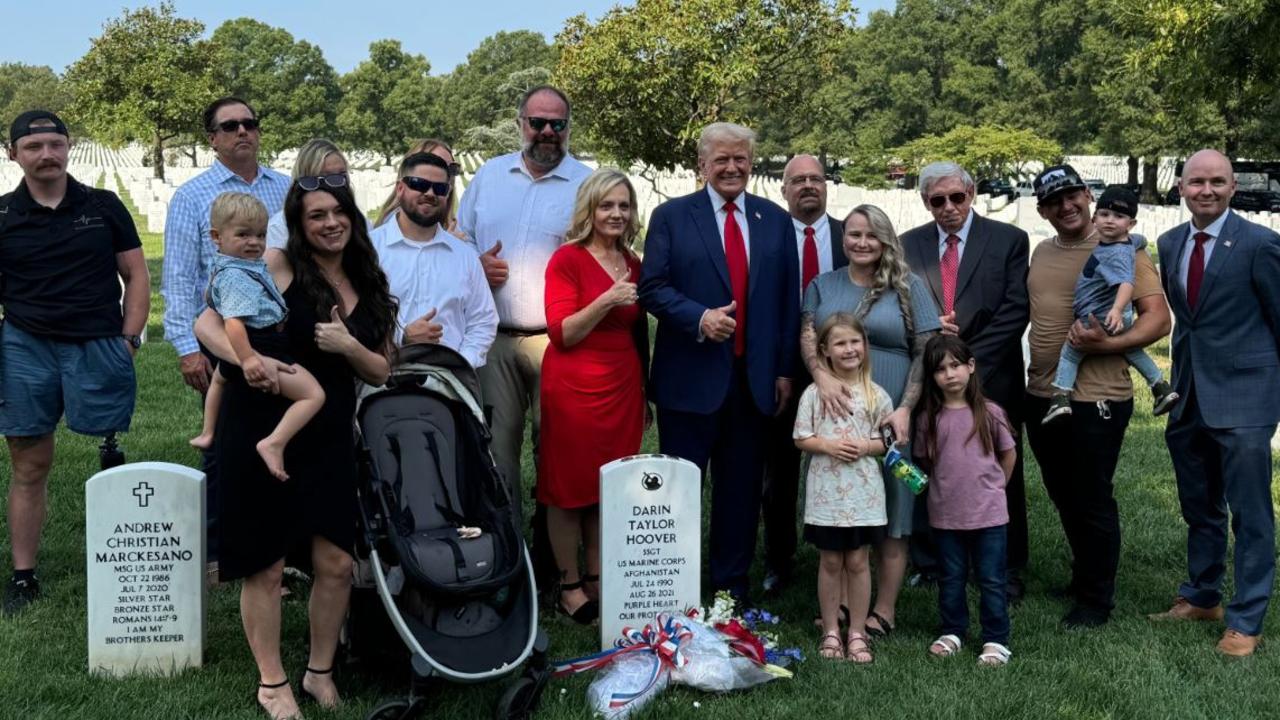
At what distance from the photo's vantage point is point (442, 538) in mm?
4738

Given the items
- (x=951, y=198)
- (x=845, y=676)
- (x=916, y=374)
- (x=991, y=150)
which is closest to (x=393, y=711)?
(x=845, y=676)

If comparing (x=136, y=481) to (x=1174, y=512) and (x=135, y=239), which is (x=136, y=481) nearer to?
(x=135, y=239)

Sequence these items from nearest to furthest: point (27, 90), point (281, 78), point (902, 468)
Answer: point (902, 468) < point (281, 78) < point (27, 90)

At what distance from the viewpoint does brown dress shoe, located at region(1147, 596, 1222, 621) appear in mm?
5961

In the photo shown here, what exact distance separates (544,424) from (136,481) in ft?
6.18

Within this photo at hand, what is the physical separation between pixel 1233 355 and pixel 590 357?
9.67 ft

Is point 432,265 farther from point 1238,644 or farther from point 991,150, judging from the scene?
point 991,150

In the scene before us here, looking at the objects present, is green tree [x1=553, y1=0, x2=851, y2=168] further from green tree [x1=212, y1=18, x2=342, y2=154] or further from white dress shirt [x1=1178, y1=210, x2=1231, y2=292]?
green tree [x1=212, y1=18, x2=342, y2=154]

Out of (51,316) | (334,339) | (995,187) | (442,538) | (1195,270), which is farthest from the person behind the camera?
(995,187)

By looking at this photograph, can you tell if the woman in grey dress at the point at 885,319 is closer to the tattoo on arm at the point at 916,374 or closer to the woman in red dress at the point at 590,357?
the tattoo on arm at the point at 916,374

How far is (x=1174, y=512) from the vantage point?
7879 millimetres

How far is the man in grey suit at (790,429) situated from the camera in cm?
658

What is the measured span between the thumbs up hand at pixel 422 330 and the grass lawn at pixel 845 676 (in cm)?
144

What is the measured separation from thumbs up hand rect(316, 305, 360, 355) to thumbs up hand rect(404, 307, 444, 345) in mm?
864
